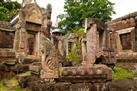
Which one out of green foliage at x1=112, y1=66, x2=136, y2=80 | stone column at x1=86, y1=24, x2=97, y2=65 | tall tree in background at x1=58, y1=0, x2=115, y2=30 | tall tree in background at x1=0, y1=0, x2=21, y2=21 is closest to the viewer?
green foliage at x1=112, y1=66, x2=136, y2=80

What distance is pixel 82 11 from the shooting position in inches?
1433

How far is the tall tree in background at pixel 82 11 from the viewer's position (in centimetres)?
3594

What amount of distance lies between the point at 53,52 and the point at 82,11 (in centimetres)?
2713

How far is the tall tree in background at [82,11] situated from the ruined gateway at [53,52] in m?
13.7

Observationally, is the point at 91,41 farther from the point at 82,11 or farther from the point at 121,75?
the point at 82,11

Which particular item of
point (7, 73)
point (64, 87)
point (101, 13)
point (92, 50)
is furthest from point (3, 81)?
point (101, 13)

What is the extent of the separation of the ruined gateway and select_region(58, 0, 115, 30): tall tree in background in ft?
44.8

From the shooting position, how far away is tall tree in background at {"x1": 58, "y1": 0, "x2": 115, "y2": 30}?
118ft

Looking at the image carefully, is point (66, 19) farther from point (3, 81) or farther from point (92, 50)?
point (3, 81)

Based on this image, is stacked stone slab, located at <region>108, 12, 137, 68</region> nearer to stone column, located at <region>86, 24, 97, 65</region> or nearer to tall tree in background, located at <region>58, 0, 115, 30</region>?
stone column, located at <region>86, 24, 97, 65</region>

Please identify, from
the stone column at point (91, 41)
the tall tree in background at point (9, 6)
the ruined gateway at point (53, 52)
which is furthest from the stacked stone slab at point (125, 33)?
the tall tree in background at point (9, 6)

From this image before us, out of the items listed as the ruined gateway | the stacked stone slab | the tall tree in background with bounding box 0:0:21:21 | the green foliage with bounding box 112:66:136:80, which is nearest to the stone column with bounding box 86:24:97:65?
the ruined gateway

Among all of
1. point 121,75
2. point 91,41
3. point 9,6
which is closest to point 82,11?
point 9,6

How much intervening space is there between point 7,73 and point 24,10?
593 centimetres
